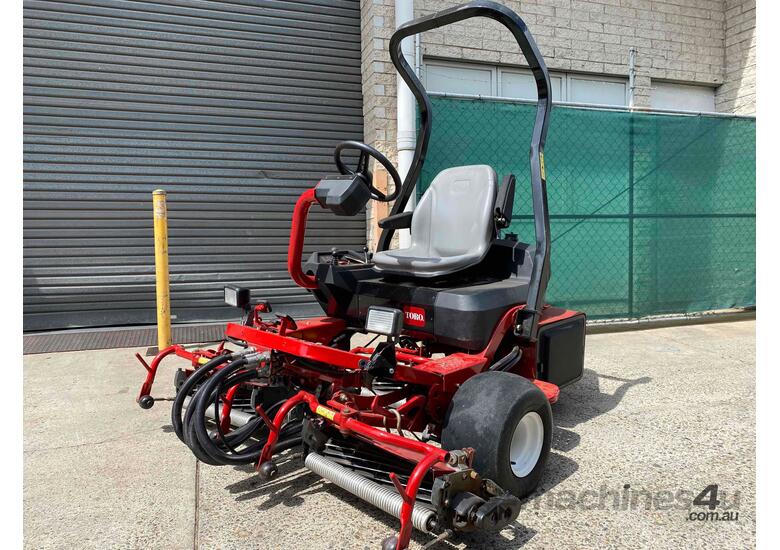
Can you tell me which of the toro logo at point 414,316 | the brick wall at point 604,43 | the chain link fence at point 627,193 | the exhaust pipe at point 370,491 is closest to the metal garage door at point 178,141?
the brick wall at point 604,43

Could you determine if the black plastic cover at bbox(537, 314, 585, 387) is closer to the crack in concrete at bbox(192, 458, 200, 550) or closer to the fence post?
the crack in concrete at bbox(192, 458, 200, 550)

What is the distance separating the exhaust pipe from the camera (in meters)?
2.05

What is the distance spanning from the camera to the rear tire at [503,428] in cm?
239

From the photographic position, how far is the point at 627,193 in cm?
638

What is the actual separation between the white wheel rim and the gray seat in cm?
99

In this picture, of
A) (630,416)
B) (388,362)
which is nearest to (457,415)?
(388,362)

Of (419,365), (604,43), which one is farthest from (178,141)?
(604,43)

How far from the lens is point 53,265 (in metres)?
6.26

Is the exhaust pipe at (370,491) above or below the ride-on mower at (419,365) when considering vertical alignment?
below

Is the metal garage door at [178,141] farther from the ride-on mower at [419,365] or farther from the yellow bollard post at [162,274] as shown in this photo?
the ride-on mower at [419,365]

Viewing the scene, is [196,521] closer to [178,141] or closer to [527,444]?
[527,444]

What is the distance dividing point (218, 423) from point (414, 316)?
3.94 feet

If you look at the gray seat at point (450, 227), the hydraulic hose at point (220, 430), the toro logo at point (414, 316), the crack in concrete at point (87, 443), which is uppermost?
the gray seat at point (450, 227)

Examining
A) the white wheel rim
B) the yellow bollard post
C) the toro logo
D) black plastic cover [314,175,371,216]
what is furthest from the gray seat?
the yellow bollard post
